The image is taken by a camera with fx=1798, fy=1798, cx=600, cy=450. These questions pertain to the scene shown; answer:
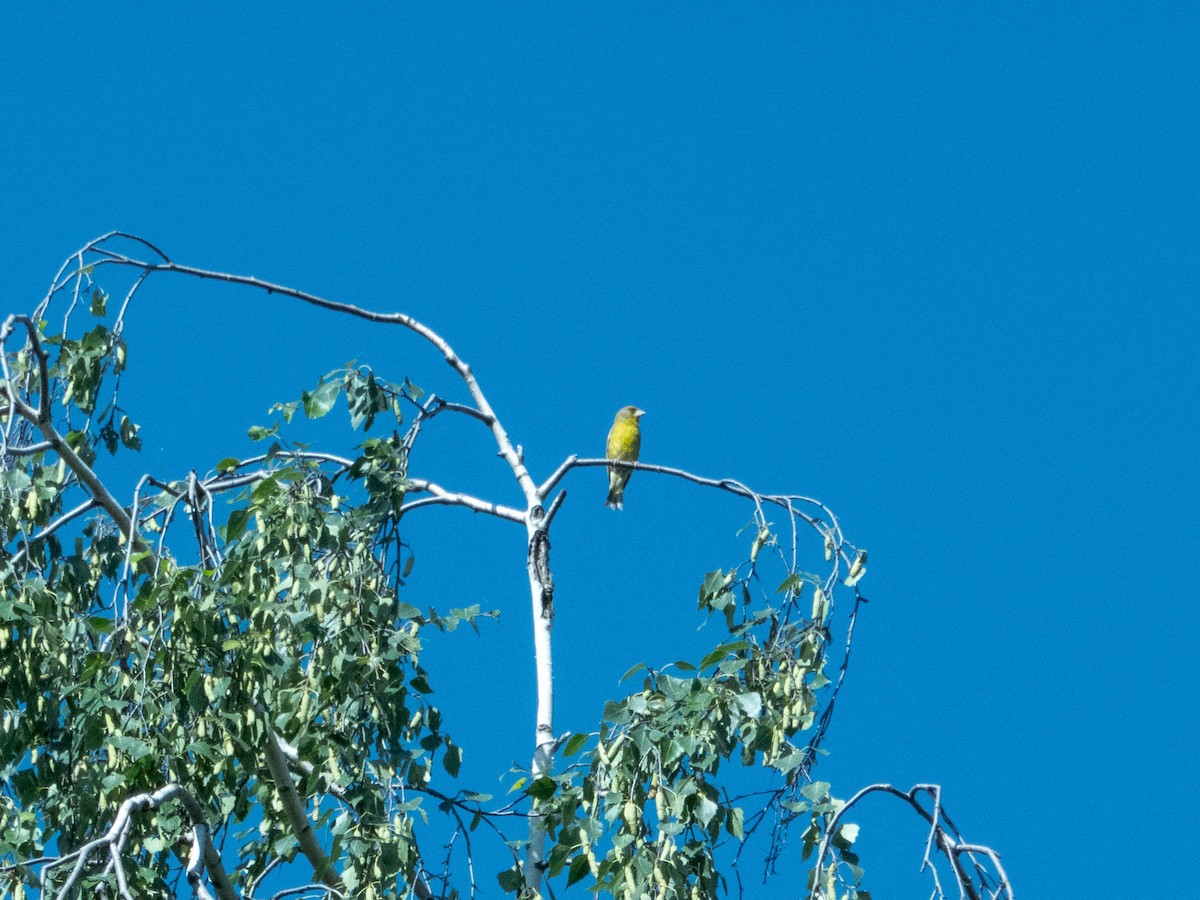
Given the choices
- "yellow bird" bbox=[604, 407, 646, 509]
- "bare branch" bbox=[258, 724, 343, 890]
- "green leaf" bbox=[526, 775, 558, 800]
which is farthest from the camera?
"yellow bird" bbox=[604, 407, 646, 509]

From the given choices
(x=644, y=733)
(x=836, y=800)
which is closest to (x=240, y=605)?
(x=644, y=733)

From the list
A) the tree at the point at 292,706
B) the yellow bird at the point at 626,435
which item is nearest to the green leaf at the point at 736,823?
the tree at the point at 292,706

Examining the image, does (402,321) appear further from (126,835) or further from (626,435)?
(626,435)

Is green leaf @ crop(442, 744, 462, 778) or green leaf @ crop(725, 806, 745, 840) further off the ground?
green leaf @ crop(442, 744, 462, 778)

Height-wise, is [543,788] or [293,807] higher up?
[293,807]

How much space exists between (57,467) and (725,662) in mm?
2331

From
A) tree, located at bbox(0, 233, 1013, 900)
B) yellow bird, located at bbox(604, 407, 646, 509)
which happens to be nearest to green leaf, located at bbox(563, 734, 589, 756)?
tree, located at bbox(0, 233, 1013, 900)

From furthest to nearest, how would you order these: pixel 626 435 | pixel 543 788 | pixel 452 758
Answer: pixel 626 435
pixel 452 758
pixel 543 788

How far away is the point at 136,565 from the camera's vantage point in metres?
5.63

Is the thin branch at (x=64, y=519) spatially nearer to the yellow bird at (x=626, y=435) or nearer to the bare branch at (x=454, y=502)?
the bare branch at (x=454, y=502)

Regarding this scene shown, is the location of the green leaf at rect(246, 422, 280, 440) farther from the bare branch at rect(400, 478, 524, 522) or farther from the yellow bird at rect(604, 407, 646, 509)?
the yellow bird at rect(604, 407, 646, 509)

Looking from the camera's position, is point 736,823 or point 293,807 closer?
point 736,823

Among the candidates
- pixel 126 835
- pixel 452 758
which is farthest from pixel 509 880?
pixel 126 835

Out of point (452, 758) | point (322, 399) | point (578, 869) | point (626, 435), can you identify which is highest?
point (626, 435)
